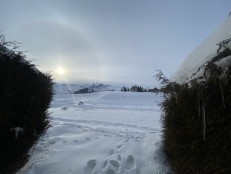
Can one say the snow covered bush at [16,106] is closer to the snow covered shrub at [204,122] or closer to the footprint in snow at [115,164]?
the footprint in snow at [115,164]

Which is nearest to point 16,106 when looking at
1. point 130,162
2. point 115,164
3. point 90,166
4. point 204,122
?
point 90,166

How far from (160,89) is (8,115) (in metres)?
2.71

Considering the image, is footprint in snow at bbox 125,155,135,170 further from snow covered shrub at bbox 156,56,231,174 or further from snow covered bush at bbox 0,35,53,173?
snow covered bush at bbox 0,35,53,173

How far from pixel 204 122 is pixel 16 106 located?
3.41 m

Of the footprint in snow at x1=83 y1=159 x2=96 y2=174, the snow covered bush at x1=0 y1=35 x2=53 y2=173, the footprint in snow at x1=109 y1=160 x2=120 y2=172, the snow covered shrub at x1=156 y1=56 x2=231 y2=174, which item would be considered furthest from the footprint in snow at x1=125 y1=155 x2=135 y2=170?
the snow covered bush at x1=0 y1=35 x2=53 y2=173

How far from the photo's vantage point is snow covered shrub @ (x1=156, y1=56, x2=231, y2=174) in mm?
3756

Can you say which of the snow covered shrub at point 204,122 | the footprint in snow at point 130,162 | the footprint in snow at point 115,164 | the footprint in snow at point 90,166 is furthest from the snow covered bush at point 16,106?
the snow covered shrub at point 204,122

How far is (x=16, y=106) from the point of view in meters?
5.27

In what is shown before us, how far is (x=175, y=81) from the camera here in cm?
476

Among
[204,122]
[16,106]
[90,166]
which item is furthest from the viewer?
[90,166]

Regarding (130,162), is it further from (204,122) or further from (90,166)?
(204,122)

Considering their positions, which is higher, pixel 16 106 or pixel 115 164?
pixel 16 106

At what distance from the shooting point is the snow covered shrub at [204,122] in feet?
12.3

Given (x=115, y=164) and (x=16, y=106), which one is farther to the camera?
(x=115, y=164)
